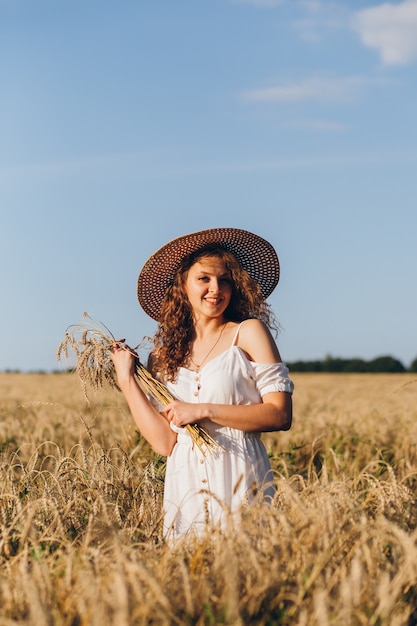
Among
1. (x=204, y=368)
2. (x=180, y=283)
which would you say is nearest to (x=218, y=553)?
(x=204, y=368)

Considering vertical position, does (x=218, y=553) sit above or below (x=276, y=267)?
below

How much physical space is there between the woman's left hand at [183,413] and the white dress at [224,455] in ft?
0.53

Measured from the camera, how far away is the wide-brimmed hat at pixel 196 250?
417cm

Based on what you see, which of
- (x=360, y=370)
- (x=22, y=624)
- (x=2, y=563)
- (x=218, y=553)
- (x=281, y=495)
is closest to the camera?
(x=22, y=624)

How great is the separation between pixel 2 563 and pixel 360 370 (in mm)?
45835

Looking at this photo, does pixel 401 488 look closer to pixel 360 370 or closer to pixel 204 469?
pixel 204 469

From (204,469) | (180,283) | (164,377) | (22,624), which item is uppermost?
(180,283)

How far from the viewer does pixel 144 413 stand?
3.91m

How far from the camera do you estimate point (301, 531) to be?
295 centimetres

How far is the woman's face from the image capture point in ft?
13.0

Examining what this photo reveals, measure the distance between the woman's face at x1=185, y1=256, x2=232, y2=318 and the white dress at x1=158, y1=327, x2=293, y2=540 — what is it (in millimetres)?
232

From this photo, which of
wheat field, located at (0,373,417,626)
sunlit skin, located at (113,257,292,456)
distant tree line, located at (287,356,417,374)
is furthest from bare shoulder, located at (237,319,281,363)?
distant tree line, located at (287,356,417,374)

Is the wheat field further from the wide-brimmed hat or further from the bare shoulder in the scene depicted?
the wide-brimmed hat

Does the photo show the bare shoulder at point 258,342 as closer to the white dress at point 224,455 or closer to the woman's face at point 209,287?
the white dress at point 224,455
